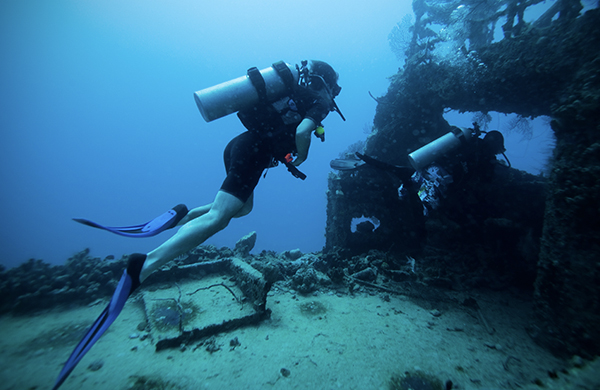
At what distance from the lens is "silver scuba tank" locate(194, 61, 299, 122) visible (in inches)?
129

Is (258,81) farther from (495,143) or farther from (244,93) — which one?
(495,143)

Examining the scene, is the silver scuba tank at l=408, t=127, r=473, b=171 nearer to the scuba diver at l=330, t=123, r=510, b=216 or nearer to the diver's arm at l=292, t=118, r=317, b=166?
the scuba diver at l=330, t=123, r=510, b=216

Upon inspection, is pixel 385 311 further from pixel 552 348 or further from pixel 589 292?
pixel 589 292

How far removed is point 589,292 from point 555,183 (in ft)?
4.83

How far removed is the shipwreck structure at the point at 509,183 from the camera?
3.00m

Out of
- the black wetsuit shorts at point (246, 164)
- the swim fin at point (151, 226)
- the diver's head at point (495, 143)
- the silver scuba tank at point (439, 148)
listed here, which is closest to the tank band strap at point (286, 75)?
the black wetsuit shorts at point (246, 164)

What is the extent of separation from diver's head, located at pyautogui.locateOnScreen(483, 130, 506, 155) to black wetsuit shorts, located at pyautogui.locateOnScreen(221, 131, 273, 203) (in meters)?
5.62

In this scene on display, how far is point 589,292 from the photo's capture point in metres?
2.81

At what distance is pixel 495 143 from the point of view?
559 cm

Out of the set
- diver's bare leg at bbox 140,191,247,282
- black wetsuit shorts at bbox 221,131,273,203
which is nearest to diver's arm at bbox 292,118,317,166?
black wetsuit shorts at bbox 221,131,273,203

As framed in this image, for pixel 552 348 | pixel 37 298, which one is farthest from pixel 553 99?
pixel 37 298

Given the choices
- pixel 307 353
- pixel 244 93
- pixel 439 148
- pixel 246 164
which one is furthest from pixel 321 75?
pixel 307 353

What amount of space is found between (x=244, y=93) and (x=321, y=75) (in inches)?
50.3

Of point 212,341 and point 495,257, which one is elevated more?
point 495,257
